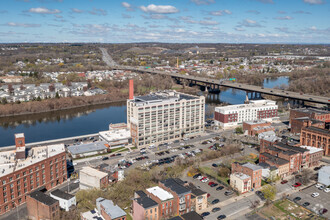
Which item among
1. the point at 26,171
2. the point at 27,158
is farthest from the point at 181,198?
Result: the point at 27,158

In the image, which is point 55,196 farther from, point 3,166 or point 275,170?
point 275,170

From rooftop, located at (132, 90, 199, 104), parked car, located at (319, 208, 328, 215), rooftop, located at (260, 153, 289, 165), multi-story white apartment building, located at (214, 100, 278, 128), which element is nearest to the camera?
parked car, located at (319, 208, 328, 215)

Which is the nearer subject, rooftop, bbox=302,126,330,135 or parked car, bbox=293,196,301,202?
parked car, bbox=293,196,301,202

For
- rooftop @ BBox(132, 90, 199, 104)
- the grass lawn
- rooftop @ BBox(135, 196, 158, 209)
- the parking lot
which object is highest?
rooftop @ BBox(132, 90, 199, 104)

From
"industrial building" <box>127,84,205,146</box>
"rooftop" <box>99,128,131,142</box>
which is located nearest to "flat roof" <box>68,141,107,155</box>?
"rooftop" <box>99,128,131,142</box>

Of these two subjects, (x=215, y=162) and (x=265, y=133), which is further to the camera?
(x=265, y=133)

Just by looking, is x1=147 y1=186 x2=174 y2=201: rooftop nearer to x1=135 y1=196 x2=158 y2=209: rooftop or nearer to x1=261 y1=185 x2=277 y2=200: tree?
x1=135 y1=196 x2=158 y2=209: rooftop

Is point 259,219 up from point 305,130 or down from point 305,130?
down

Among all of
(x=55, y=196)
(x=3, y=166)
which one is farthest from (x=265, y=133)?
(x=3, y=166)

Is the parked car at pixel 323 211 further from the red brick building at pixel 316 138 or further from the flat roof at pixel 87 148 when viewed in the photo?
the flat roof at pixel 87 148
